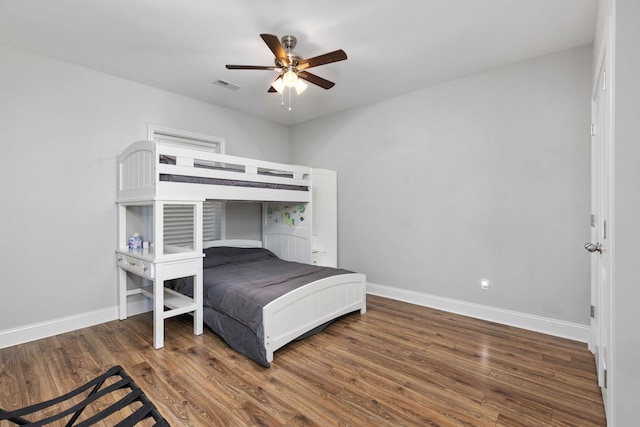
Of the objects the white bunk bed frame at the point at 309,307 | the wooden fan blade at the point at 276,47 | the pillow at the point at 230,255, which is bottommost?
the white bunk bed frame at the point at 309,307

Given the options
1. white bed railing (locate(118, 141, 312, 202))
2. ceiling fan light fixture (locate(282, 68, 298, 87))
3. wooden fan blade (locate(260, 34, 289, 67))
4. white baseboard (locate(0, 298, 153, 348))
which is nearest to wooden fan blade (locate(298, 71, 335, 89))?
ceiling fan light fixture (locate(282, 68, 298, 87))

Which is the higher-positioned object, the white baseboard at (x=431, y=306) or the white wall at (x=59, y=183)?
the white wall at (x=59, y=183)

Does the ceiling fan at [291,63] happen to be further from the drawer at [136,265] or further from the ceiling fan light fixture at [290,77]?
the drawer at [136,265]

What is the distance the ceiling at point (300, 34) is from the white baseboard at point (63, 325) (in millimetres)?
2497

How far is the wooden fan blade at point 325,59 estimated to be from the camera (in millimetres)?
2212

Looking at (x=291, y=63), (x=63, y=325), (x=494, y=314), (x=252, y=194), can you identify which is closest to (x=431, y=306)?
(x=494, y=314)

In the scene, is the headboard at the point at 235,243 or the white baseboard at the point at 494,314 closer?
the white baseboard at the point at 494,314

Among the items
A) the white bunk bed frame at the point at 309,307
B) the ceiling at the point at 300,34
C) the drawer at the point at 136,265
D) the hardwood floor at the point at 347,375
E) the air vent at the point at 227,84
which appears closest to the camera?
the hardwood floor at the point at 347,375

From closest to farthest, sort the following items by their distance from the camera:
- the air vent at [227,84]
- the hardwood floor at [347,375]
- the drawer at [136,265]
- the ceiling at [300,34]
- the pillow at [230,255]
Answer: the hardwood floor at [347,375]
the ceiling at [300,34]
the drawer at [136,265]
the air vent at [227,84]
the pillow at [230,255]

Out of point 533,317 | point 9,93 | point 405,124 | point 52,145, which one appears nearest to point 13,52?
point 9,93

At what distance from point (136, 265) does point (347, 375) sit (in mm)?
2174

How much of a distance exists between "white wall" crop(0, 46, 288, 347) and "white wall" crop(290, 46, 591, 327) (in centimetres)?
285

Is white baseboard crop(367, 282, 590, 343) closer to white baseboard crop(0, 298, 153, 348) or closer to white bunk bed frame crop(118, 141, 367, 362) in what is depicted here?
white bunk bed frame crop(118, 141, 367, 362)

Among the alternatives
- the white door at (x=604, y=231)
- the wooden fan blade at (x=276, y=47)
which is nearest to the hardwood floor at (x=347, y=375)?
the white door at (x=604, y=231)
